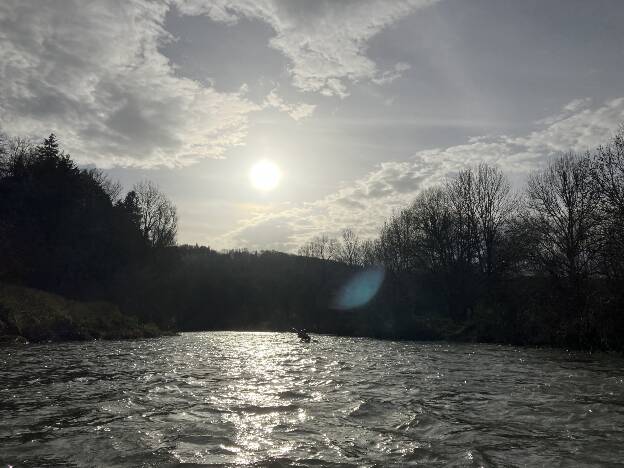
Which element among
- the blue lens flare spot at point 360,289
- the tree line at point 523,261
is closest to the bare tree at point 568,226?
the tree line at point 523,261

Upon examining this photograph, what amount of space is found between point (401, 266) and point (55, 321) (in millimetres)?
46741

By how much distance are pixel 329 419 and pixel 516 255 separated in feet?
125

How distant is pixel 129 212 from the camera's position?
214ft

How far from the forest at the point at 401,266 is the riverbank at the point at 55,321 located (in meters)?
8.30

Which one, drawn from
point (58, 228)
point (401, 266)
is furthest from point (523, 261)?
point (58, 228)

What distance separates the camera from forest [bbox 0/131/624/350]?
1203 inches

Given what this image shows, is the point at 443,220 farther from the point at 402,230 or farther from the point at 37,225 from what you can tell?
the point at 37,225

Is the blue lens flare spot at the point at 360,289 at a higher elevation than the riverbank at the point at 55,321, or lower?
higher

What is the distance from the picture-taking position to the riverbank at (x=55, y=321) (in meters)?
25.7

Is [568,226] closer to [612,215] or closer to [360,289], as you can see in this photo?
[612,215]

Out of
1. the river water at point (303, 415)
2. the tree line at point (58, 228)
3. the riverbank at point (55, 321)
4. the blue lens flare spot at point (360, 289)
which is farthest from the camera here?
the blue lens flare spot at point (360, 289)

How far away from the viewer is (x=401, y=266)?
64.9 m

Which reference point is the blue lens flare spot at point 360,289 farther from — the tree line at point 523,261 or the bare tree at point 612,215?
the bare tree at point 612,215

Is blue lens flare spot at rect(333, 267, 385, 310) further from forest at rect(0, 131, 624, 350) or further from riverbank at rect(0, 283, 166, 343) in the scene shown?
riverbank at rect(0, 283, 166, 343)
